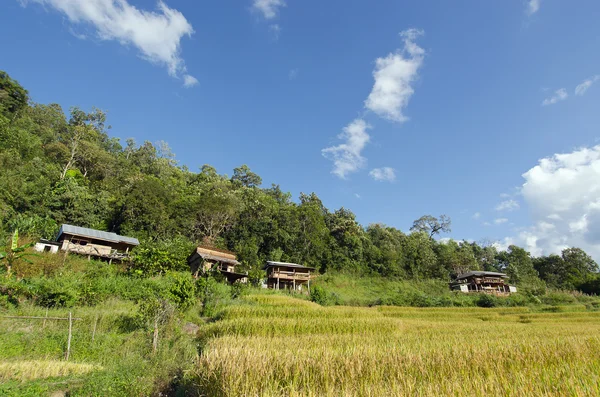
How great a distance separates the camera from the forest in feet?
116

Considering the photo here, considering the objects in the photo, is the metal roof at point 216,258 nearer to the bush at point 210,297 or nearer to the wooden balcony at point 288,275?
the wooden balcony at point 288,275

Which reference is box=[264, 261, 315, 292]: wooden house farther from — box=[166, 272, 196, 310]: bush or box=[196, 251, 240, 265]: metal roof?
box=[166, 272, 196, 310]: bush

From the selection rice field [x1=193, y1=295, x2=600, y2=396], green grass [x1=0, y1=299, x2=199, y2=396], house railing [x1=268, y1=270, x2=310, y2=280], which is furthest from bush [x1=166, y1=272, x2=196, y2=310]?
house railing [x1=268, y1=270, x2=310, y2=280]

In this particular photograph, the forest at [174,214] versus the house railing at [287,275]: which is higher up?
the forest at [174,214]

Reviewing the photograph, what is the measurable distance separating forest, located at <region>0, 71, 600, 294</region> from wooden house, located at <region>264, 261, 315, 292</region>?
7.49 ft

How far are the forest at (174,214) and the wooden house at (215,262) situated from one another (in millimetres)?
1747

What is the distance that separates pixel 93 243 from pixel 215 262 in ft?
45.6

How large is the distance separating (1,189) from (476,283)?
227 ft

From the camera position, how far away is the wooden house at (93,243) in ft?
101

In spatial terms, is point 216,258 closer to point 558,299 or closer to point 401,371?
point 401,371

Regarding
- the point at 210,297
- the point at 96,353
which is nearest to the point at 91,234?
the point at 210,297

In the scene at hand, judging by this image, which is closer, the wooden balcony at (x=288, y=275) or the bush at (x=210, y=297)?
the bush at (x=210, y=297)

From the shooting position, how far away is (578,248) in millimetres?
69188

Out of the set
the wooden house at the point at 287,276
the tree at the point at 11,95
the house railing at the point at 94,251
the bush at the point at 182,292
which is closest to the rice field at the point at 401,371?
the bush at the point at 182,292
